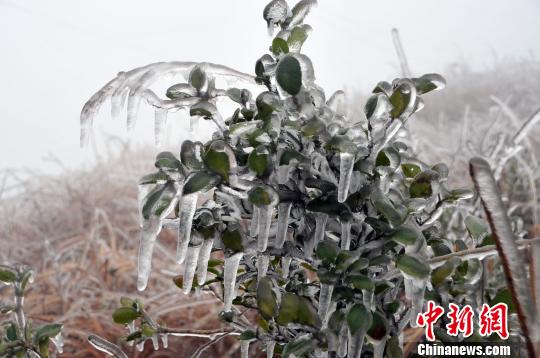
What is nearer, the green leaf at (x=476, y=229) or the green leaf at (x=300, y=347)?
the green leaf at (x=300, y=347)

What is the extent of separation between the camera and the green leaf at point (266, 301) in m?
0.44

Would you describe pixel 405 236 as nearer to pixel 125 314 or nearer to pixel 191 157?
pixel 191 157

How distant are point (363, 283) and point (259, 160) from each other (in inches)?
4.6

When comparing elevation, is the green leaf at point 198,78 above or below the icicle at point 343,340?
above

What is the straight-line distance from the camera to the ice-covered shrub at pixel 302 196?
0.41m

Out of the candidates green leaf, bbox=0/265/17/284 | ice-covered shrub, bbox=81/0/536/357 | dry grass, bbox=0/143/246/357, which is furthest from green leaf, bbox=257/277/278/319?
dry grass, bbox=0/143/246/357

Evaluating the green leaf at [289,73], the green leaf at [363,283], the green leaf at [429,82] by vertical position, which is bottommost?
the green leaf at [363,283]

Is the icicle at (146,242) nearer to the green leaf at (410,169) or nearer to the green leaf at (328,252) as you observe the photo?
the green leaf at (328,252)

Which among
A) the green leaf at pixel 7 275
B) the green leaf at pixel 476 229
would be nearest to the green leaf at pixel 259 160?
the green leaf at pixel 476 229

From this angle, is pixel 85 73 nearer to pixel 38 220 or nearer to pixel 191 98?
pixel 38 220

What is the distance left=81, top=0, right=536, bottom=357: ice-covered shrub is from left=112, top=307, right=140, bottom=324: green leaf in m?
0.15

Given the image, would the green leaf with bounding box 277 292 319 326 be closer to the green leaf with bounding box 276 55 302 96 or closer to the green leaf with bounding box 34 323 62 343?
the green leaf with bounding box 276 55 302 96

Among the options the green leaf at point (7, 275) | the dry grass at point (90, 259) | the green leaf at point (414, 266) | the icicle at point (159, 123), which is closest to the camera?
the green leaf at point (414, 266)

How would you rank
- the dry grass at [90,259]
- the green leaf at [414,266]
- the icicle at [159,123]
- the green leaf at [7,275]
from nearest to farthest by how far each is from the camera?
the green leaf at [414,266]
the icicle at [159,123]
the green leaf at [7,275]
the dry grass at [90,259]
